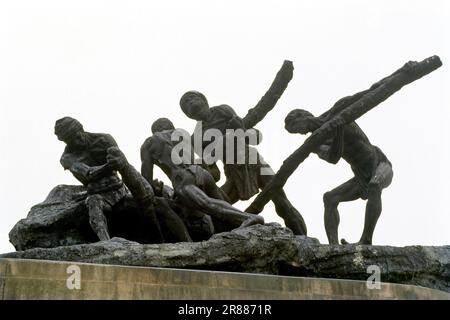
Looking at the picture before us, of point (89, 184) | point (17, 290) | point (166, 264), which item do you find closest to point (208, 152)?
point (89, 184)

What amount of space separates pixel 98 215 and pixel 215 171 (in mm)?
1934

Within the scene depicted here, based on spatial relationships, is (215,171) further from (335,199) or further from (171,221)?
(335,199)

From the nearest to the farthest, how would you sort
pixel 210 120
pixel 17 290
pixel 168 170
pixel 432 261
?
pixel 17 290 → pixel 432 261 → pixel 168 170 → pixel 210 120

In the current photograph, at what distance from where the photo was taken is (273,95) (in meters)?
12.3

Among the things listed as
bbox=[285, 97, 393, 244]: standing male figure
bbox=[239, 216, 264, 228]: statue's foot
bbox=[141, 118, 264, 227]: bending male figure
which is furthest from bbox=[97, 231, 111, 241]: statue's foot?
bbox=[285, 97, 393, 244]: standing male figure

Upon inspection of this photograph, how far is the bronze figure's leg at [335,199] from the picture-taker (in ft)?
36.9

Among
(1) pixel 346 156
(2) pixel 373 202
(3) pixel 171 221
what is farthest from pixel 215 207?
(1) pixel 346 156

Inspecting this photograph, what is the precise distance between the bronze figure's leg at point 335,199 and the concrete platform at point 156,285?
2731 millimetres

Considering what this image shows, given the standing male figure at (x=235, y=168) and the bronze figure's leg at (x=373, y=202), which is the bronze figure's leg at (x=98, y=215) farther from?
the bronze figure's leg at (x=373, y=202)

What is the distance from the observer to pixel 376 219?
1050 cm

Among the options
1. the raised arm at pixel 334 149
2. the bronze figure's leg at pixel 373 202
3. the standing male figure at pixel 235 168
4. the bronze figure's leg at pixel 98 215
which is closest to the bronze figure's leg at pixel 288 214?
the standing male figure at pixel 235 168

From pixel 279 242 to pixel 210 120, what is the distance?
266 cm

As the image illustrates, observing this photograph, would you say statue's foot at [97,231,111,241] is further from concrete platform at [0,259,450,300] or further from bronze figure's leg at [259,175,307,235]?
bronze figure's leg at [259,175,307,235]
